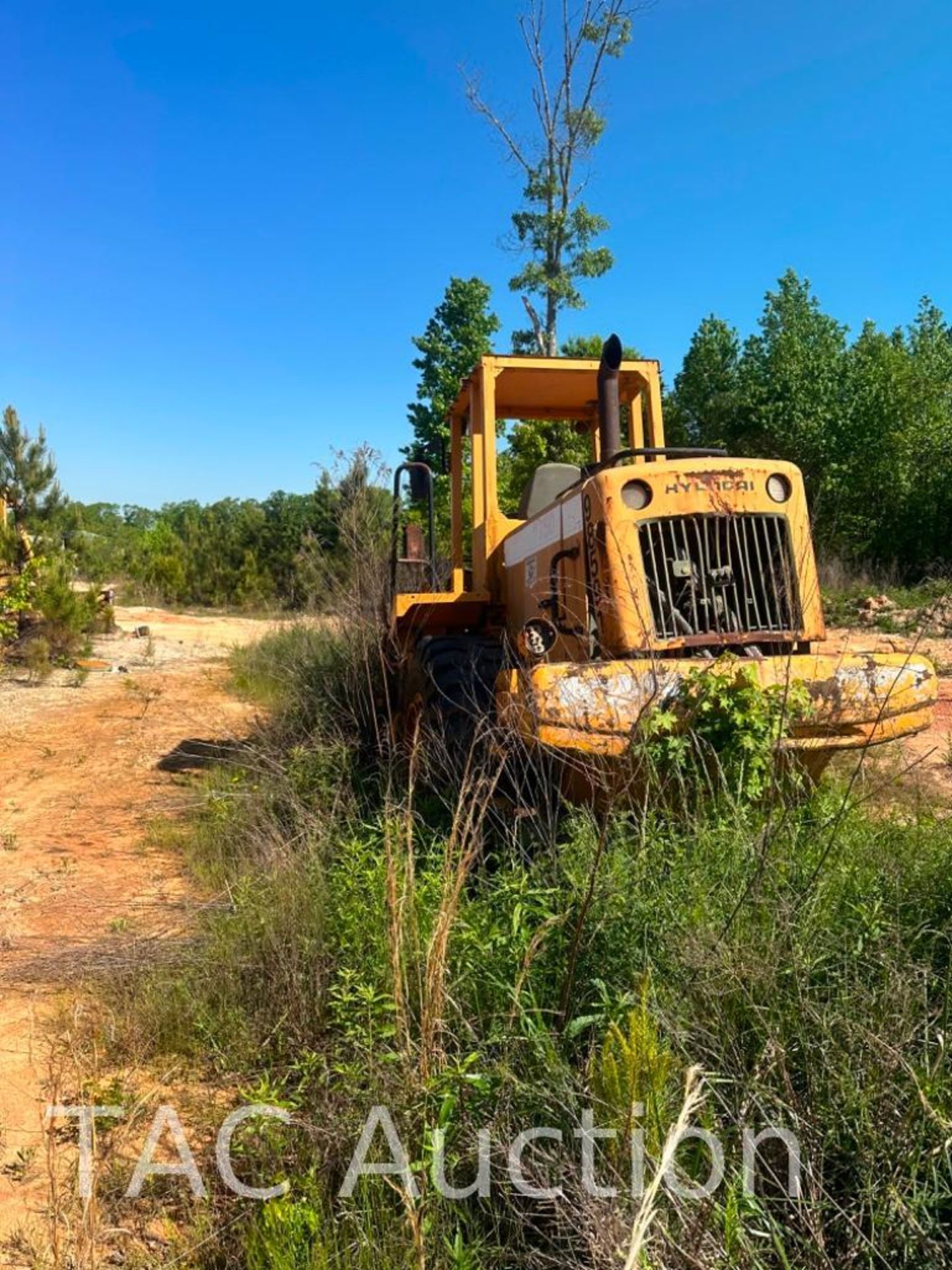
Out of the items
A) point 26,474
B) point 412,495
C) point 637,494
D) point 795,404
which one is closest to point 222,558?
point 26,474

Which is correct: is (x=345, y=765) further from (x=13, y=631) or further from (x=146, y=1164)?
(x=13, y=631)

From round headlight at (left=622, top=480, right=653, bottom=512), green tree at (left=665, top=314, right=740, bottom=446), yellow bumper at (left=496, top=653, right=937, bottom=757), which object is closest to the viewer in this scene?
yellow bumper at (left=496, top=653, right=937, bottom=757)

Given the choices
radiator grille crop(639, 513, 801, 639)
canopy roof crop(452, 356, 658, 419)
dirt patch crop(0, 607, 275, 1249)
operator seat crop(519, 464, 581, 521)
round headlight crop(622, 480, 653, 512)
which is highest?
canopy roof crop(452, 356, 658, 419)

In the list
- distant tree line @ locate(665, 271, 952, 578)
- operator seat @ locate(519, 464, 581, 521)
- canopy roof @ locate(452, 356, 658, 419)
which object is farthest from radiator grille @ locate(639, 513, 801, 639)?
distant tree line @ locate(665, 271, 952, 578)

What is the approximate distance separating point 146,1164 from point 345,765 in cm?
322

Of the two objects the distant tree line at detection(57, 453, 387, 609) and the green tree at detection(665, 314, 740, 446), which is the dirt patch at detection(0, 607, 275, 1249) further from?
the green tree at detection(665, 314, 740, 446)

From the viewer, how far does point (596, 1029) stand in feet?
8.03

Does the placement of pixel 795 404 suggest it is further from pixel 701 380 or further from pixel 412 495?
pixel 412 495

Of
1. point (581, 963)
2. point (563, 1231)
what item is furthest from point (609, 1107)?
point (581, 963)

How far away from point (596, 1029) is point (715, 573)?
226 cm

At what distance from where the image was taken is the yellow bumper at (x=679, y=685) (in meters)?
3.39

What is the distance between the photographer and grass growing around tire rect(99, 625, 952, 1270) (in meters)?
1.92

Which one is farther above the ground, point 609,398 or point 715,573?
point 609,398

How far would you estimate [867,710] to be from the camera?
3646 mm
